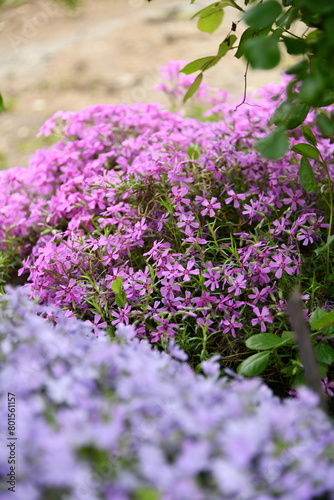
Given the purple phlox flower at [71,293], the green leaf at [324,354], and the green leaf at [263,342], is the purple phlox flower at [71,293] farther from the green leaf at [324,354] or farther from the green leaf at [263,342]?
the green leaf at [324,354]

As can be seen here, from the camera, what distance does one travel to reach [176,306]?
1564mm

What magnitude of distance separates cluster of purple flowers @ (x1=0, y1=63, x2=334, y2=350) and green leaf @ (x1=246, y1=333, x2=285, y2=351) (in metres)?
0.11

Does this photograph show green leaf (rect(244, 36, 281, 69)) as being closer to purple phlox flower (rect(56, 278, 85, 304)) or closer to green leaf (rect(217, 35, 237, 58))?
green leaf (rect(217, 35, 237, 58))

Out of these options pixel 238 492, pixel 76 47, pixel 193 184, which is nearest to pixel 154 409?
pixel 238 492

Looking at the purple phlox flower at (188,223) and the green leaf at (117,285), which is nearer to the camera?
the green leaf at (117,285)

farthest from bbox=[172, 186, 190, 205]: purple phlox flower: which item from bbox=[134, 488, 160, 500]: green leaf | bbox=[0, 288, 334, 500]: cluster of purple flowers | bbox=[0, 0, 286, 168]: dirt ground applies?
bbox=[0, 0, 286, 168]: dirt ground

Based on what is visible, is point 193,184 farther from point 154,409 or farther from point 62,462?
point 62,462

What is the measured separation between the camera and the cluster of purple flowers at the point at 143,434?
2.36ft

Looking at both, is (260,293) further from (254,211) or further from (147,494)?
(147,494)

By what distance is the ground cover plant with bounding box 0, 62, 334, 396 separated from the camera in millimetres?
1542

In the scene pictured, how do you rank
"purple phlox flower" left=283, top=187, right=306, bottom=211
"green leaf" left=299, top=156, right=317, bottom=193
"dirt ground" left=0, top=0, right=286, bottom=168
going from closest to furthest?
1. "green leaf" left=299, top=156, right=317, bottom=193
2. "purple phlox flower" left=283, top=187, right=306, bottom=211
3. "dirt ground" left=0, top=0, right=286, bottom=168

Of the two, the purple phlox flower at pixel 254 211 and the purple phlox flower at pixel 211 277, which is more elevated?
the purple phlox flower at pixel 254 211

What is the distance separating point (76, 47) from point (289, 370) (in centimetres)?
464

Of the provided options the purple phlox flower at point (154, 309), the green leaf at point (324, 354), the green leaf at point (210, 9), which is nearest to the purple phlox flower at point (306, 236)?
the green leaf at point (324, 354)
